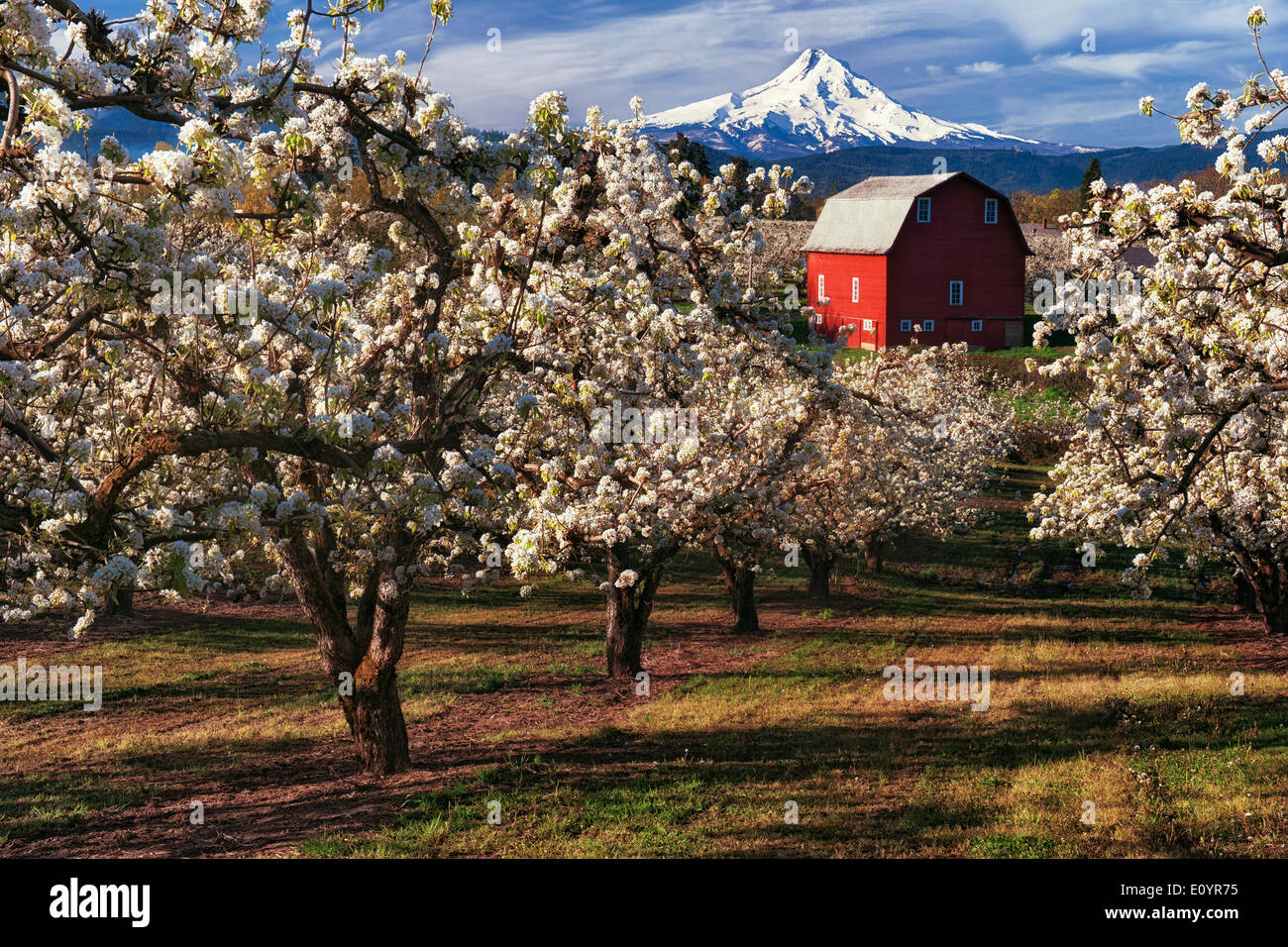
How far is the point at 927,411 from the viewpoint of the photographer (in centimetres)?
3136

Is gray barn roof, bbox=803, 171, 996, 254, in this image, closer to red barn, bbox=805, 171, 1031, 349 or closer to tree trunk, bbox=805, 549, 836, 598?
red barn, bbox=805, 171, 1031, 349

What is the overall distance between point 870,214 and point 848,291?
5241 millimetres

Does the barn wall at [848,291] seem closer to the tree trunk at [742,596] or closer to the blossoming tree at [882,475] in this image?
the blossoming tree at [882,475]

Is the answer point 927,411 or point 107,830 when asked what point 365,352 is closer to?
point 107,830

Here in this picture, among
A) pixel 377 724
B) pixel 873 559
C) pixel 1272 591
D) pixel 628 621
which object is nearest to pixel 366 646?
pixel 377 724

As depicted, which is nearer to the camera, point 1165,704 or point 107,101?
point 107,101

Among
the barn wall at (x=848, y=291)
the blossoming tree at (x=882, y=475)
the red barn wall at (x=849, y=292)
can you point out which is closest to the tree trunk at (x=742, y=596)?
the blossoming tree at (x=882, y=475)

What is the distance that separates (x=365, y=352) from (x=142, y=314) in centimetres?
397

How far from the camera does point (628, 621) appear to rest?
765 inches

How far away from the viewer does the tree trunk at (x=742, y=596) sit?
23.2 m

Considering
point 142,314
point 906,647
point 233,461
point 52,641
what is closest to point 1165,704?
point 906,647

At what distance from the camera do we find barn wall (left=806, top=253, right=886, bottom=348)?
208 ft

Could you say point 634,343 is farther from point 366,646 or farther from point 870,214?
point 870,214

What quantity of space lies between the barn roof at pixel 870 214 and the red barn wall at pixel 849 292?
75cm
